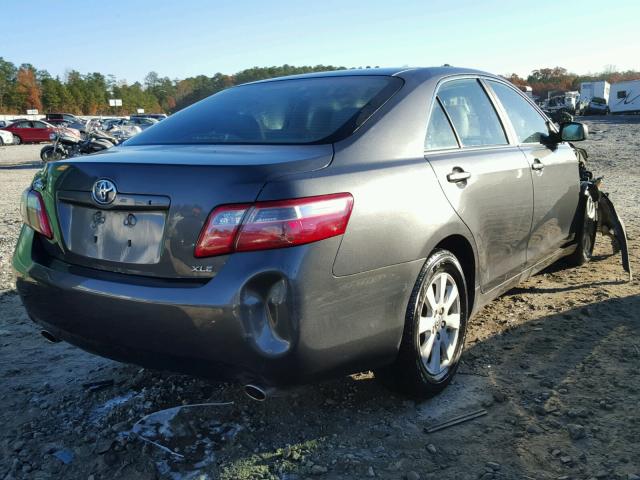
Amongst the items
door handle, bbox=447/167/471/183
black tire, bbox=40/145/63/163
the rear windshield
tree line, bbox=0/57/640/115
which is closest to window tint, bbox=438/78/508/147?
Answer: door handle, bbox=447/167/471/183

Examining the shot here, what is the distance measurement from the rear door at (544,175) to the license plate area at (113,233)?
8.32ft

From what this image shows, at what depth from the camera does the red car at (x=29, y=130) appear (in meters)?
34.2

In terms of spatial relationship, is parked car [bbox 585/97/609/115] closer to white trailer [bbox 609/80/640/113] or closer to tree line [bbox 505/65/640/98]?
white trailer [bbox 609/80/640/113]

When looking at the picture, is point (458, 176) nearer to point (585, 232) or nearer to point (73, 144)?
point (585, 232)

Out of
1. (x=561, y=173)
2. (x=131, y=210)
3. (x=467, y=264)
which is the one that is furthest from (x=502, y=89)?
(x=131, y=210)

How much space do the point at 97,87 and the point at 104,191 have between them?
12345cm

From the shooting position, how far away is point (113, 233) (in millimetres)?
2295

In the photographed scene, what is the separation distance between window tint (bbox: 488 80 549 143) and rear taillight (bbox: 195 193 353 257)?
7.41 feet

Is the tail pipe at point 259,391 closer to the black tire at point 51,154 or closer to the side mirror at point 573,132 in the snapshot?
the side mirror at point 573,132

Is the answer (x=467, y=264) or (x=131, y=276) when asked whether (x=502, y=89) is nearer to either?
(x=467, y=264)

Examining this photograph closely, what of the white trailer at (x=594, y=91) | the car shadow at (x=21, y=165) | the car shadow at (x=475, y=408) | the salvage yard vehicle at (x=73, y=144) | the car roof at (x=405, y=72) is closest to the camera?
the car shadow at (x=475, y=408)

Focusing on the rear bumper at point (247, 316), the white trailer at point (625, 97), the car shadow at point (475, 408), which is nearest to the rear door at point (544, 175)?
the car shadow at point (475, 408)

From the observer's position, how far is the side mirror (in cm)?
434

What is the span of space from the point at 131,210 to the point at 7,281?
3480mm
